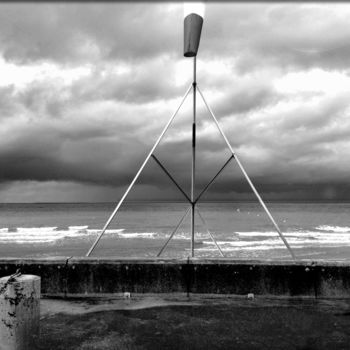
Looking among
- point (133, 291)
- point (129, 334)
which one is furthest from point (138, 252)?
point (129, 334)

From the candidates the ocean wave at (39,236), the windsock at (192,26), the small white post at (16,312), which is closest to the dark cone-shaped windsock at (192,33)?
the windsock at (192,26)

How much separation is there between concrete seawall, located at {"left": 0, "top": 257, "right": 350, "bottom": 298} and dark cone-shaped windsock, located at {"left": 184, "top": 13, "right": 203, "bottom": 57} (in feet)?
10.1

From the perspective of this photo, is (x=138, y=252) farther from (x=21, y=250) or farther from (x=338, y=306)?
(x=338, y=306)

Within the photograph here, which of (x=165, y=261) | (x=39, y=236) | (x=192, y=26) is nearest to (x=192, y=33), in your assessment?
(x=192, y=26)

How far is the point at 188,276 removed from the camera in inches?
221

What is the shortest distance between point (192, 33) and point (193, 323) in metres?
3.99

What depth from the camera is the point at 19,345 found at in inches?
138

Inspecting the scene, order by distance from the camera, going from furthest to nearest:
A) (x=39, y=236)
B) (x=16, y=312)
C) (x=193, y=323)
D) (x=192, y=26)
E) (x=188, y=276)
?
(x=39, y=236)
(x=192, y=26)
(x=188, y=276)
(x=193, y=323)
(x=16, y=312)

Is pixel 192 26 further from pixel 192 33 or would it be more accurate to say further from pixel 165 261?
pixel 165 261

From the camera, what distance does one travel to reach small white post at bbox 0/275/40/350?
3482 millimetres

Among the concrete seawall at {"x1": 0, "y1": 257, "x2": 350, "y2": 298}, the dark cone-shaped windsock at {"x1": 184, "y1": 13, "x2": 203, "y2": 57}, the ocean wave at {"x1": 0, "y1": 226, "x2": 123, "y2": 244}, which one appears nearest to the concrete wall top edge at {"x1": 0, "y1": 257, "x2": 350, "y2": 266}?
the concrete seawall at {"x1": 0, "y1": 257, "x2": 350, "y2": 298}

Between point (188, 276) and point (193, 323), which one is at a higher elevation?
point (188, 276)

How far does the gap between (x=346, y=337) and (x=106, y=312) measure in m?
2.70

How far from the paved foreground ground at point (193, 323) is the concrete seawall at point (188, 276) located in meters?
0.17
